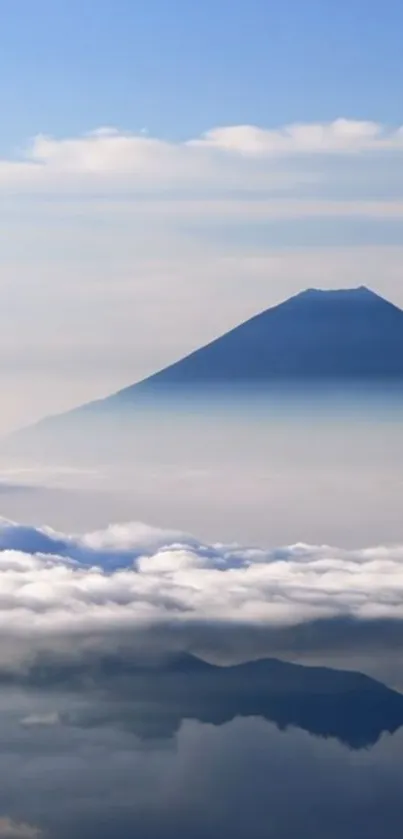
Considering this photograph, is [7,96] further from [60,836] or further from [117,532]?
[60,836]

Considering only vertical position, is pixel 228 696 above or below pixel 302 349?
below

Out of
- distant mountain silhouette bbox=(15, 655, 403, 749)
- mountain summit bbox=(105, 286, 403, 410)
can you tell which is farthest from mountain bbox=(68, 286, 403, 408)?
distant mountain silhouette bbox=(15, 655, 403, 749)

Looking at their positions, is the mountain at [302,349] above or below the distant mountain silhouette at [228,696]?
above

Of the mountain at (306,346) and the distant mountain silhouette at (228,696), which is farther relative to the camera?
the mountain at (306,346)

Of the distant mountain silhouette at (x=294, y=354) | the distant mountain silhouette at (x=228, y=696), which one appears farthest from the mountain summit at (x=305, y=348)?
the distant mountain silhouette at (x=228, y=696)

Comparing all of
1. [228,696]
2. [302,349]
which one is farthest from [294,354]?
[228,696]

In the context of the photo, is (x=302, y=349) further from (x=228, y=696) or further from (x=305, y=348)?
(x=228, y=696)

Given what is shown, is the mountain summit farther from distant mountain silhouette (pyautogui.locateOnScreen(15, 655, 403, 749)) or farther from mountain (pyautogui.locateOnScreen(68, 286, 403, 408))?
distant mountain silhouette (pyautogui.locateOnScreen(15, 655, 403, 749))

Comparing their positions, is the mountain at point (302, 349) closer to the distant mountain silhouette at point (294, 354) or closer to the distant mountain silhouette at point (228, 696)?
the distant mountain silhouette at point (294, 354)
